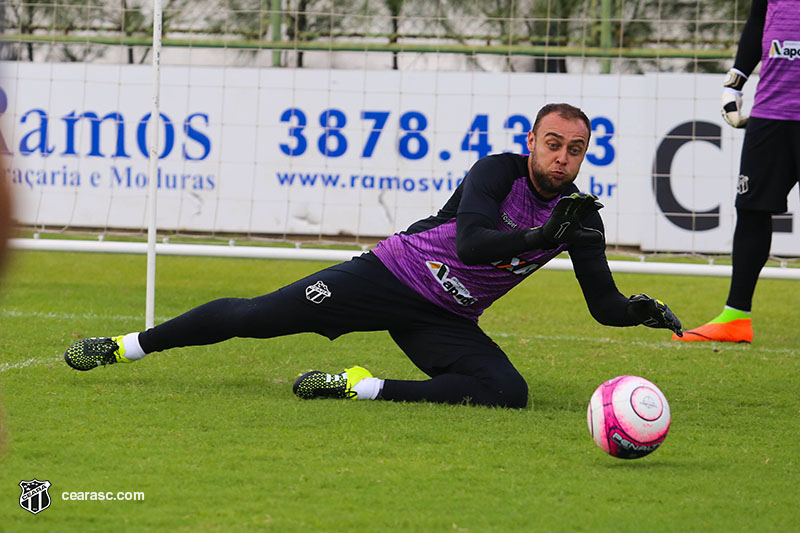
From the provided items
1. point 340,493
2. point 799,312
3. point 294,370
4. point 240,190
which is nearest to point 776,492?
point 340,493

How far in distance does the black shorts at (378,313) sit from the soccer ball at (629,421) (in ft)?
3.32

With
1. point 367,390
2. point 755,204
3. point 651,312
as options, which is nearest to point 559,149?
point 651,312

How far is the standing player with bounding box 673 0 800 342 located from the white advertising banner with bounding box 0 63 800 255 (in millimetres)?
3709

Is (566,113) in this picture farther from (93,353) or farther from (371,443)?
(93,353)

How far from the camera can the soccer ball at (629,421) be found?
354 cm

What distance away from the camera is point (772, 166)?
256 inches

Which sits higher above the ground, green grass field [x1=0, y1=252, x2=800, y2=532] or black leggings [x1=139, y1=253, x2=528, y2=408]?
black leggings [x1=139, y1=253, x2=528, y2=408]

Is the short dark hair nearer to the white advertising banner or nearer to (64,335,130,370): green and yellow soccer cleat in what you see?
(64,335,130,370): green and yellow soccer cleat

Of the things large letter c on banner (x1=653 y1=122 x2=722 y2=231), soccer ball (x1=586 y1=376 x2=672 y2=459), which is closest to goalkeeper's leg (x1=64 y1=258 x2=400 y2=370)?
soccer ball (x1=586 y1=376 x2=672 y2=459)

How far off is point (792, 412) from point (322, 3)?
9.86m

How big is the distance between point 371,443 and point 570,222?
108 cm

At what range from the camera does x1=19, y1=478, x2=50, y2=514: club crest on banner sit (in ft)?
9.39

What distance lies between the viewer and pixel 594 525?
2865mm

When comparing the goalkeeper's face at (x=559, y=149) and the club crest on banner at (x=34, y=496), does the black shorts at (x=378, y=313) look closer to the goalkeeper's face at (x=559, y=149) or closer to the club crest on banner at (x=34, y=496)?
the goalkeeper's face at (x=559, y=149)
